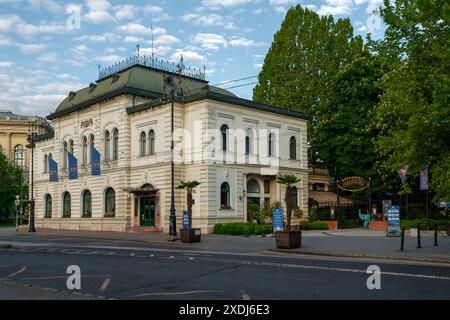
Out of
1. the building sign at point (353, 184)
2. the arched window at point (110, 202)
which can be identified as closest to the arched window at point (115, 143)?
the arched window at point (110, 202)

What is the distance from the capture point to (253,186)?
43.9 m

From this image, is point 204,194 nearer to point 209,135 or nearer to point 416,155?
point 209,135

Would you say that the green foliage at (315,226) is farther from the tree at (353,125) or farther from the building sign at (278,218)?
the building sign at (278,218)

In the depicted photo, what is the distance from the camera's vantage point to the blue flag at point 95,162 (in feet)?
151

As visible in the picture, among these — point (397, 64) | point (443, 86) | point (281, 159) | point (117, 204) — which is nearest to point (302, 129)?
point (281, 159)

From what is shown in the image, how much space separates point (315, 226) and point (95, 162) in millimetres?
19039

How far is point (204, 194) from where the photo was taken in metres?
39.4

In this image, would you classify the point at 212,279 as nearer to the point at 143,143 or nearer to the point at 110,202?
the point at 143,143

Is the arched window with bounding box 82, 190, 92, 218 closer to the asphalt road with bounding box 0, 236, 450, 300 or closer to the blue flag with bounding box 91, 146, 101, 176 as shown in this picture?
the blue flag with bounding box 91, 146, 101, 176

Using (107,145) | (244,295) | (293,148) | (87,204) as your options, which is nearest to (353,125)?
(293,148)

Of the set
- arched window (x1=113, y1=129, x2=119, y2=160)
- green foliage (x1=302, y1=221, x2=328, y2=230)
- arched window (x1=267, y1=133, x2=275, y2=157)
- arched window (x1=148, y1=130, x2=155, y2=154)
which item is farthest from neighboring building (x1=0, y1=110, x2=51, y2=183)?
green foliage (x1=302, y1=221, x2=328, y2=230)

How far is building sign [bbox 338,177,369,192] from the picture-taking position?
4497 cm

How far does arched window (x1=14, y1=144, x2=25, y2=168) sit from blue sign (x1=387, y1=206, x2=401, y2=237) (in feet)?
269

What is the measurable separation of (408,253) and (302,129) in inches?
1081
